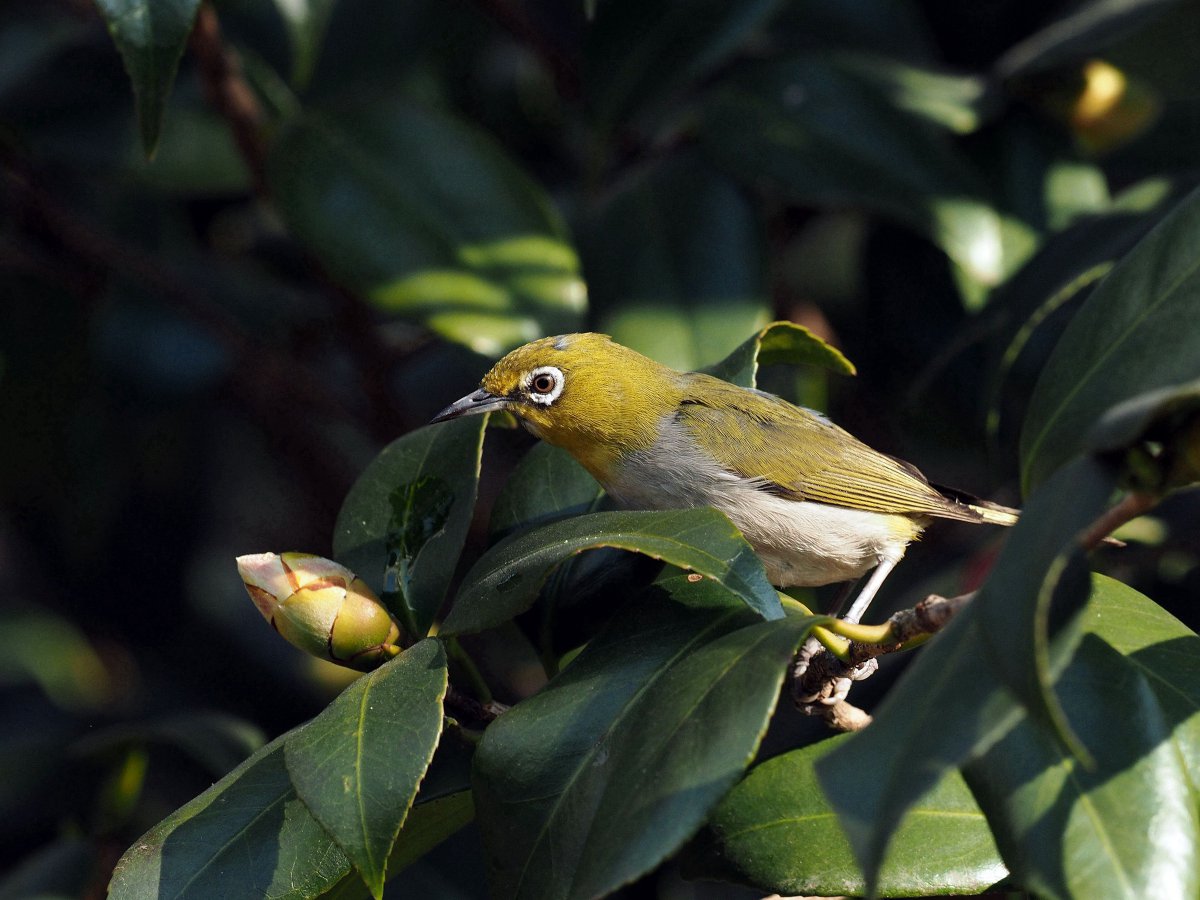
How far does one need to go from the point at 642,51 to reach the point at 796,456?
118 cm

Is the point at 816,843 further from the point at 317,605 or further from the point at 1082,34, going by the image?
the point at 1082,34

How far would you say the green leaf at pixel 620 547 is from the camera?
135cm

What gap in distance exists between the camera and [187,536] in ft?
13.2

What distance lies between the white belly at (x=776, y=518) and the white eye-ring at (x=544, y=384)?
8.7 inches

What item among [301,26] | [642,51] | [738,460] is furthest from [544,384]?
[301,26]

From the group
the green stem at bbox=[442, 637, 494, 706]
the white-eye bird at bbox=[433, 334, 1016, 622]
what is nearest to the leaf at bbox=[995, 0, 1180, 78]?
the white-eye bird at bbox=[433, 334, 1016, 622]

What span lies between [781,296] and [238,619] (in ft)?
Answer: 6.38

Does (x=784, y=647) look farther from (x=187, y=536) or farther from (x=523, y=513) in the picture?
(x=187, y=536)

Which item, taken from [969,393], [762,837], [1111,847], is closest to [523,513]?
[762,837]

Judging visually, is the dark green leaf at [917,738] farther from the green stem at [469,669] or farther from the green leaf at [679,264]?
the green leaf at [679,264]

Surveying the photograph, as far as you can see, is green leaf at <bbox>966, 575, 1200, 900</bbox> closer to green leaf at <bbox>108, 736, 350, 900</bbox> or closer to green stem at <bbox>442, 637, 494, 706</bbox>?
green stem at <bbox>442, 637, 494, 706</bbox>

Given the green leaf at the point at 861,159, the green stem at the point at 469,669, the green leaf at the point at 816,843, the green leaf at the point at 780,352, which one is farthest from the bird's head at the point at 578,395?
the green leaf at the point at 816,843

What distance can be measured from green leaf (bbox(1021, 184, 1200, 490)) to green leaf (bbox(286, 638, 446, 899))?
84 centimetres

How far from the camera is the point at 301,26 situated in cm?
324
